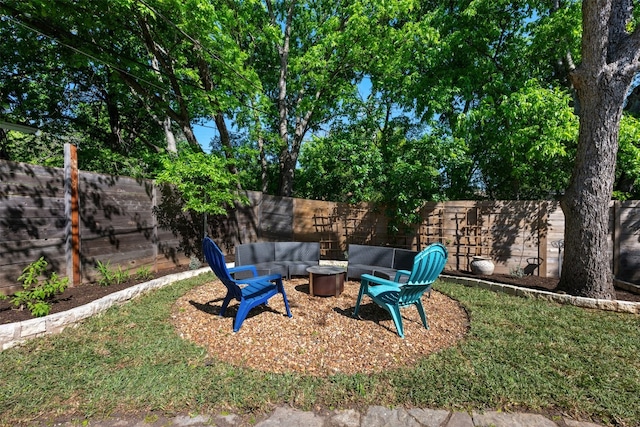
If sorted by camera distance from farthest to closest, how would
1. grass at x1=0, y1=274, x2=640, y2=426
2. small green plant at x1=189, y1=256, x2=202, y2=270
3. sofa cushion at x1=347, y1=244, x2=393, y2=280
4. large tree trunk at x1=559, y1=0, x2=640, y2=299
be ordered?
small green plant at x1=189, y1=256, x2=202, y2=270, sofa cushion at x1=347, y1=244, x2=393, y2=280, large tree trunk at x1=559, y1=0, x2=640, y2=299, grass at x1=0, y1=274, x2=640, y2=426

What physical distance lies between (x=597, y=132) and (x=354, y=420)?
511 centimetres

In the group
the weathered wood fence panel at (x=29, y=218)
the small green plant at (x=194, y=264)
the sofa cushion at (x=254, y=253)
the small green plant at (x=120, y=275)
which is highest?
the weathered wood fence panel at (x=29, y=218)

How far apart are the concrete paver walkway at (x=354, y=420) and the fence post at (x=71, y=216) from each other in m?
2.79

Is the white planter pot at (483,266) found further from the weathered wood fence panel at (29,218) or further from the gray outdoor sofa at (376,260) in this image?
the weathered wood fence panel at (29,218)

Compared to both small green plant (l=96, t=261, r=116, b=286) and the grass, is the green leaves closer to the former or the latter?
small green plant (l=96, t=261, r=116, b=286)

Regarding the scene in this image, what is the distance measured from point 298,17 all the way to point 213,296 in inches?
386

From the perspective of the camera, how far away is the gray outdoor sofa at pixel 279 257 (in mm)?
4965

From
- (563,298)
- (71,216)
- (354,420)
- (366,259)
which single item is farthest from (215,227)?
(563,298)

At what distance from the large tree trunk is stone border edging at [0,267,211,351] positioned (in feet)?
21.4

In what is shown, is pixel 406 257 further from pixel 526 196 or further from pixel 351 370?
pixel 526 196

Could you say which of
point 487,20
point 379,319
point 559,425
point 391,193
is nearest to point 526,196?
point 487,20

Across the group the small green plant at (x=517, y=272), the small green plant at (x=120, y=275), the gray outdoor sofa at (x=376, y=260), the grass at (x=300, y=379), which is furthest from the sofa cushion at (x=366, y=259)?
the small green plant at (x=120, y=275)

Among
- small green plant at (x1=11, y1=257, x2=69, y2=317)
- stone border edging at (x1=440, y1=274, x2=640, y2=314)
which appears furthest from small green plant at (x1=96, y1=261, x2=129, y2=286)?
stone border edging at (x1=440, y1=274, x2=640, y2=314)

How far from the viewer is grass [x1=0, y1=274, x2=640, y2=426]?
6.48 ft
